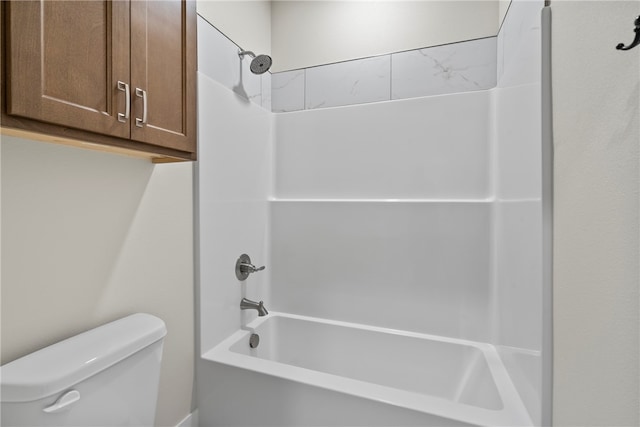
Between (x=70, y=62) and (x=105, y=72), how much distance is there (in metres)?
0.09

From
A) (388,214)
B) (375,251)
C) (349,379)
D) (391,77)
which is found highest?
(391,77)

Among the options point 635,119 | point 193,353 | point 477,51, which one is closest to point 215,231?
point 193,353

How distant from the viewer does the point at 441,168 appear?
5.74 ft

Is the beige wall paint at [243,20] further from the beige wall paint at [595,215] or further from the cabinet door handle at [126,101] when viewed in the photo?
the beige wall paint at [595,215]

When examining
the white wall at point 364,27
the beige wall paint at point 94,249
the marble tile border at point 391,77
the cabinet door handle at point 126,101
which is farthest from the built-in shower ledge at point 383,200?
the cabinet door handle at point 126,101

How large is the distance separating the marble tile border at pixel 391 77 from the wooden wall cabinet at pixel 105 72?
1054 mm

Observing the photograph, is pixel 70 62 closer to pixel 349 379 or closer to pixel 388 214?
pixel 349 379

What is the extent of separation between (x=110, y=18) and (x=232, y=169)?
0.89m

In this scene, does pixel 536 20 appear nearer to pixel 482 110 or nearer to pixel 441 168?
pixel 482 110

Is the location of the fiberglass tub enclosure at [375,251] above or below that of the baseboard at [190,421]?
above

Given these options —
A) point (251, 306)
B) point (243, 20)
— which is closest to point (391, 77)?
point (243, 20)

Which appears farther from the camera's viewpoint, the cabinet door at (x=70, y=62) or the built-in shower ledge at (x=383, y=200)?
the built-in shower ledge at (x=383, y=200)

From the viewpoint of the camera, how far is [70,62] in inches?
28.6

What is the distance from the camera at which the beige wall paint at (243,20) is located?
1.59 meters
